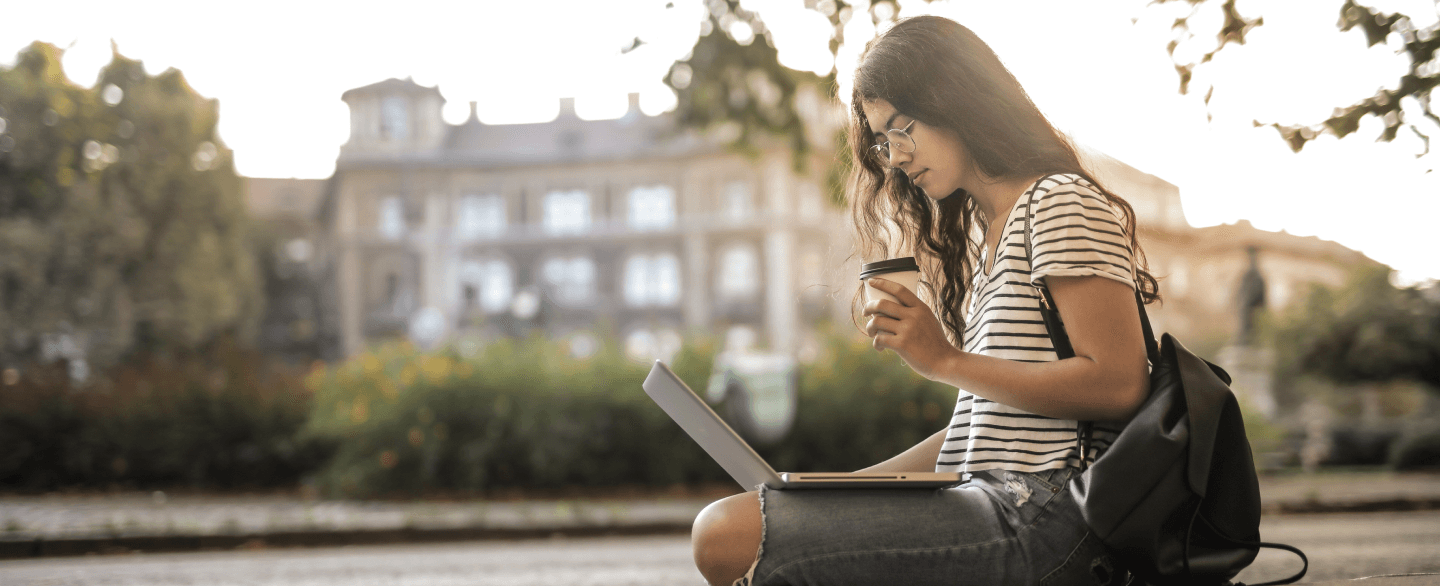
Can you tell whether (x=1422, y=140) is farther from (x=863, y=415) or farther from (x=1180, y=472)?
(x=863, y=415)

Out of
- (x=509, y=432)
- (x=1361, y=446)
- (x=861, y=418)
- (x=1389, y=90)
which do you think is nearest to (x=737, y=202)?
(x=1361, y=446)

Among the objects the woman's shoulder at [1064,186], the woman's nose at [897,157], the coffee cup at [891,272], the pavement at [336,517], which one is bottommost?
the pavement at [336,517]

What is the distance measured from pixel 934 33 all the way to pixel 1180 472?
864 millimetres

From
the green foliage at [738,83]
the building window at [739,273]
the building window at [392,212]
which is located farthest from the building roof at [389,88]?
the green foliage at [738,83]

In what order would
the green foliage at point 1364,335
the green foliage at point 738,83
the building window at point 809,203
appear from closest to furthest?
the green foliage at point 738,83 < the green foliage at point 1364,335 < the building window at point 809,203

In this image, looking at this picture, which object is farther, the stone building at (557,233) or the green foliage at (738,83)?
the stone building at (557,233)

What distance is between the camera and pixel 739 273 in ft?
166

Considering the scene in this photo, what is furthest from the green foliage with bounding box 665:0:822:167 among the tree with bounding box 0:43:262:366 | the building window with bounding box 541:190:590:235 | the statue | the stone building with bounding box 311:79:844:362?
the building window with bounding box 541:190:590:235

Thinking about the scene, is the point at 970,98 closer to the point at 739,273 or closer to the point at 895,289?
the point at 895,289

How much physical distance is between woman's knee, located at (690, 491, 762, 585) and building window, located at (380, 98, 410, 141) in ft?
180

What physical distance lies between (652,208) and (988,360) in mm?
51179

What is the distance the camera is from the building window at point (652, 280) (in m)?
52.5

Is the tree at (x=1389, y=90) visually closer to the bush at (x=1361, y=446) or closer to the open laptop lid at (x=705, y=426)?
the open laptop lid at (x=705, y=426)

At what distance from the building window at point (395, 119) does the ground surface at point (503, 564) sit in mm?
49665
